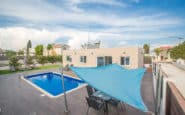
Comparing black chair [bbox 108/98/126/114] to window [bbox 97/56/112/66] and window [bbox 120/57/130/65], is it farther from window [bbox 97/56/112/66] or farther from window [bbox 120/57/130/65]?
window [bbox 97/56/112/66]

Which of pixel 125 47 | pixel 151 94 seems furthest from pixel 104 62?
pixel 151 94

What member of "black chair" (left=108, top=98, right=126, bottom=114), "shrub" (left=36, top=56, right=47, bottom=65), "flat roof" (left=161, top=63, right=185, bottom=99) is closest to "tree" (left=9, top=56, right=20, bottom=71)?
"shrub" (left=36, top=56, right=47, bottom=65)

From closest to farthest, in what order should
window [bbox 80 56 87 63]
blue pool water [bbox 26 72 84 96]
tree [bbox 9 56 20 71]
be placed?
blue pool water [bbox 26 72 84 96] → tree [bbox 9 56 20 71] → window [bbox 80 56 87 63]

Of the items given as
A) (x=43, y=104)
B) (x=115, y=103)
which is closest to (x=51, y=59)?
(x=43, y=104)

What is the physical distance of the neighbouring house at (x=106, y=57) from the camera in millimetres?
15188

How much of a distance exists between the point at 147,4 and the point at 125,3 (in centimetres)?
183

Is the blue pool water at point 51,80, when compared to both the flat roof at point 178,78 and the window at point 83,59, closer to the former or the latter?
the window at point 83,59

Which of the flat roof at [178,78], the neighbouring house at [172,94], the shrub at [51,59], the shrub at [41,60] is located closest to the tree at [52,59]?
the shrub at [51,59]

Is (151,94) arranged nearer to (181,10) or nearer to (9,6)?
(181,10)

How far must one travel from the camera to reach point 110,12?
1115 centimetres

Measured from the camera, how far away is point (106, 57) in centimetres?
1717

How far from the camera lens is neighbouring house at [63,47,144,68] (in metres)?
15.2

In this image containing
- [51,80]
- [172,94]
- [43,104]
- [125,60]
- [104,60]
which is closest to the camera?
[172,94]

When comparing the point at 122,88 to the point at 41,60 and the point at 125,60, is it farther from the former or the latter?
the point at 41,60
